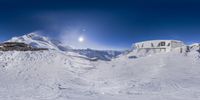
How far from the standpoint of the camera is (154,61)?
106 ft

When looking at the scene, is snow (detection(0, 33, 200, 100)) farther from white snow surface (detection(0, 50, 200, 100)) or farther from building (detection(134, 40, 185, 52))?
building (detection(134, 40, 185, 52))

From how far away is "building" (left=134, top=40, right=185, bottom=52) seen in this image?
9812cm

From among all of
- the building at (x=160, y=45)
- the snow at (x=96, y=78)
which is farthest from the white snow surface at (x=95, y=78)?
→ the building at (x=160, y=45)

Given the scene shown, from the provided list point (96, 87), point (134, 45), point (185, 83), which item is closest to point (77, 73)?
point (96, 87)

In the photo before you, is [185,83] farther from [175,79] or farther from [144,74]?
[144,74]

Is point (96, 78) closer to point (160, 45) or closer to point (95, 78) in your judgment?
point (95, 78)

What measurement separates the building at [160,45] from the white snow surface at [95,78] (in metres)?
55.9

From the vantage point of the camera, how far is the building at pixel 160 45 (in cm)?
9812

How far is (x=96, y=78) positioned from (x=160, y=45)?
92307 millimetres

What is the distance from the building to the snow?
56.1 metres

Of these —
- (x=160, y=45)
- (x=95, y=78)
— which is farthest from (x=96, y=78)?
(x=160, y=45)

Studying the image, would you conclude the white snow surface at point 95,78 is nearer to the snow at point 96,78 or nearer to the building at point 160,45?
the snow at point 96,78

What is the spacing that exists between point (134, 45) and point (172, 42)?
56852mm

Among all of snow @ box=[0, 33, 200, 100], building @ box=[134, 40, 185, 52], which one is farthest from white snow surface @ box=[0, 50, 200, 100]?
building @ box=[134, 40, 185, 52]
